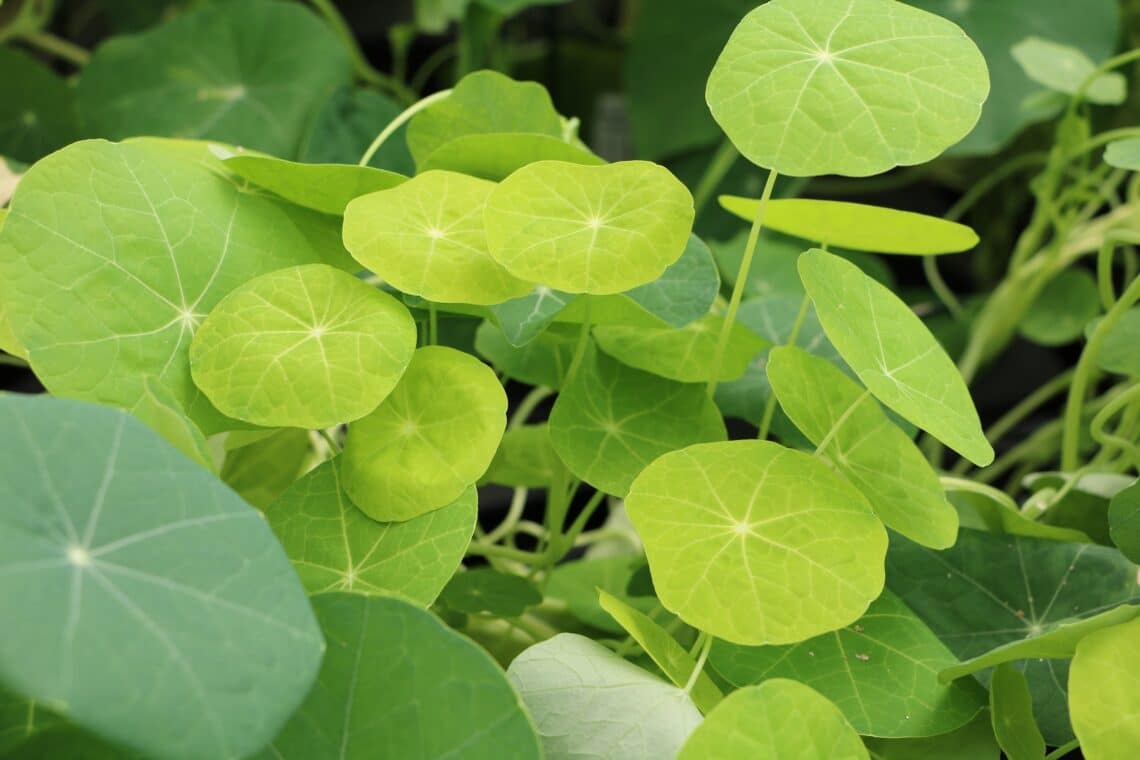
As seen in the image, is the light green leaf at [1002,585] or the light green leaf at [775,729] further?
the light green leaf at [1002,585]

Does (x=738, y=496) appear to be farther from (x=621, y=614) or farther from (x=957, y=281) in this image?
(x=957, y=281)

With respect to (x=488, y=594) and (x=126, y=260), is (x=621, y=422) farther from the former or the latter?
(x=126, y=260)

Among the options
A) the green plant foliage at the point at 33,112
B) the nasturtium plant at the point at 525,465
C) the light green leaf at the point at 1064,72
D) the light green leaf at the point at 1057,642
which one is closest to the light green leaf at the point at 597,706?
→ the nasturtium plant at the point at 525,465

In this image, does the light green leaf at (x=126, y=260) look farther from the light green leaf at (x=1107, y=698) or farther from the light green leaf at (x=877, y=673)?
the light green leaf at (x=1107, y=698)

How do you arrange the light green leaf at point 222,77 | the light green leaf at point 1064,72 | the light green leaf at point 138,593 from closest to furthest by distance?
the light green leaf at point 138,593
the light green leaf at point 1064,72
the light green leaf at point 222,77

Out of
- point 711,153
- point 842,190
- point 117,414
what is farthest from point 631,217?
point 842,190

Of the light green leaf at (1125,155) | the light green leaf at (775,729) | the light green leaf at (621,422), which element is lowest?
the light green leaf at (775,729)

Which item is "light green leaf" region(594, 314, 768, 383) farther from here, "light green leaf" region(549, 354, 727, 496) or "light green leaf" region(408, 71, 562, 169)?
"light green leaf" region(408, 71, 562, 169)
